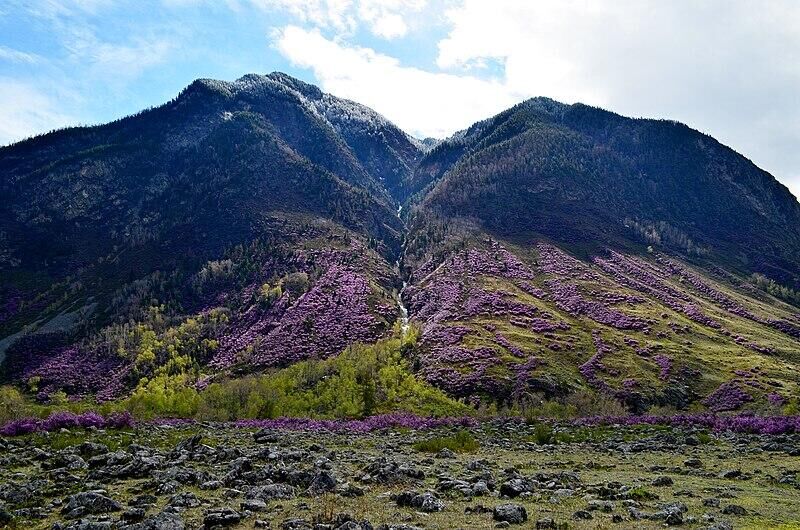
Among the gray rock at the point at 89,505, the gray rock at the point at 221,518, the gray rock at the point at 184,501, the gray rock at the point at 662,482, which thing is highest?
the gray rock at the point at 662,482

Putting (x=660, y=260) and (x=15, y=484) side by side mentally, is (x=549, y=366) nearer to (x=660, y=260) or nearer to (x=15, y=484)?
(x=15, y=484)

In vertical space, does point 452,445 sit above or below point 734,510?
below

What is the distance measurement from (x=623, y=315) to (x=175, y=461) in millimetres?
113026

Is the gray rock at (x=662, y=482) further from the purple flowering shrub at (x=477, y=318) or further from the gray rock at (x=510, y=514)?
the purple flowering shrub at (x=477, y=318)

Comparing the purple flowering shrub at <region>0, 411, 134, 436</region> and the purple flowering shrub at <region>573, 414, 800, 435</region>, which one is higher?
the purple flowering shrub at <region>573, 414, 800, 435</region>

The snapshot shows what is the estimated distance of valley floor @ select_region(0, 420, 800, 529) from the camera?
1514 cm

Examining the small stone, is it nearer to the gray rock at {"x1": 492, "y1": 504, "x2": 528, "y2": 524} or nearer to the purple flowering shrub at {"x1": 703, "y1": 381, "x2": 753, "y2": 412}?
the gray rock at {"x1": 492, "y1": 504, "x2": 528, "y2": 524}

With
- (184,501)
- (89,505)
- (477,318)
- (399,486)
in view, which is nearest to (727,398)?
(477,318)

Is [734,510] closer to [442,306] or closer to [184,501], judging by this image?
[184,501]

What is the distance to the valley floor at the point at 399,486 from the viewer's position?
→ 15.1 meters

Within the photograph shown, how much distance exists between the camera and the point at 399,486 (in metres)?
20.4

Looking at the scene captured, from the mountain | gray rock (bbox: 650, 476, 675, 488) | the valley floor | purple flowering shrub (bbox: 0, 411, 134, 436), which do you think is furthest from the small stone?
the mountain

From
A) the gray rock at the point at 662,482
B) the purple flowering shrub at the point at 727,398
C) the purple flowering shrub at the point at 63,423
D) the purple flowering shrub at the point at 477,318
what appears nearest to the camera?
the gray rock at the point at 662,482

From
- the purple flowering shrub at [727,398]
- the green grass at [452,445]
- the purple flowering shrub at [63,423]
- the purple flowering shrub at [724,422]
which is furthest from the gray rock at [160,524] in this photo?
the purple flowering shrub at [727,398]
